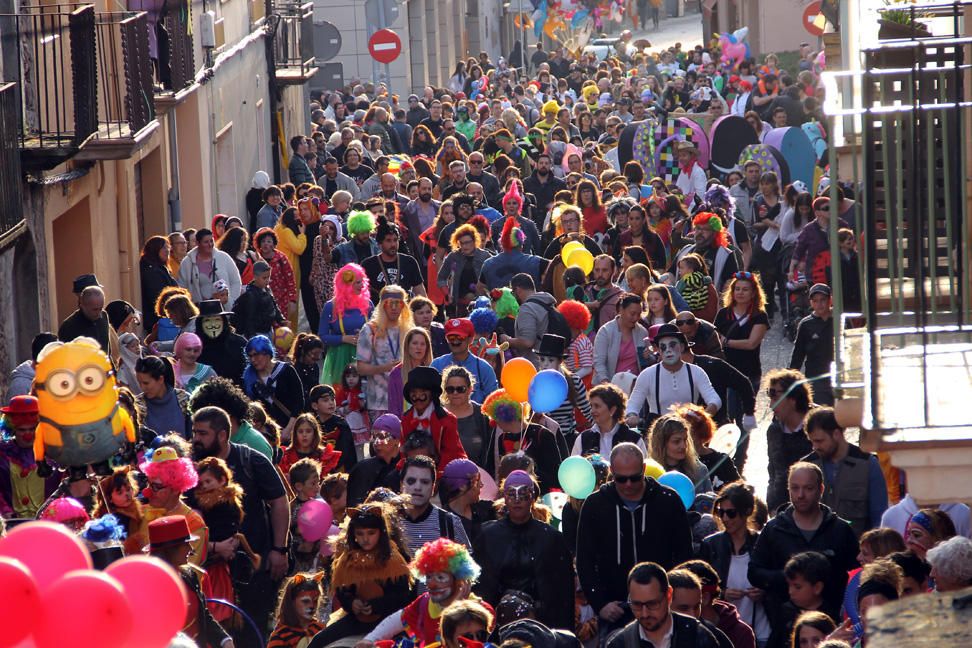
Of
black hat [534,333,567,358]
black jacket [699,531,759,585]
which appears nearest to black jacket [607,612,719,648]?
black jacket [699,531,759,585]

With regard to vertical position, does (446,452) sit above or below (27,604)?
below

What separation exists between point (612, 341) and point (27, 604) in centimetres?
768

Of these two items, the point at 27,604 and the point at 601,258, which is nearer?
the point at 27,604

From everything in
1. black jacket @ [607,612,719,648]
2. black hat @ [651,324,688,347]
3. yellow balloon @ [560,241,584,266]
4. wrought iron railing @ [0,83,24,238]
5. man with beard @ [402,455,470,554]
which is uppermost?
wrought iron railing @ [0,83,24,238]

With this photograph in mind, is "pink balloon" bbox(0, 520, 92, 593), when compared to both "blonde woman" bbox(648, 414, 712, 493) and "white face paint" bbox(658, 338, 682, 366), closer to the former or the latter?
"blonde woman" bbox(648, 414, 712, 493)

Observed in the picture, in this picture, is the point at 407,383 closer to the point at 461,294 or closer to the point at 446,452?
the point at 446,452

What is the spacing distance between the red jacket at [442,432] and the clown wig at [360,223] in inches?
203

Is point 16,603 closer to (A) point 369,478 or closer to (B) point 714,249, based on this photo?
(A) point 369,478

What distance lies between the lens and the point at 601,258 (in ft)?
43.4

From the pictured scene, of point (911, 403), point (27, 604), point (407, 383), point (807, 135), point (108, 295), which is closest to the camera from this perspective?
point (27, 604)

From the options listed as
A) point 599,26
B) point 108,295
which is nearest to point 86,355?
point 108,295

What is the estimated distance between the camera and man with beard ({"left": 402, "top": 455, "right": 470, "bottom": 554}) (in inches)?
345

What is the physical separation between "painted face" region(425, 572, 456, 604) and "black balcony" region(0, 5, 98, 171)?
6.02 metres

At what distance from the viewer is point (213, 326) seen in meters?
12.2
